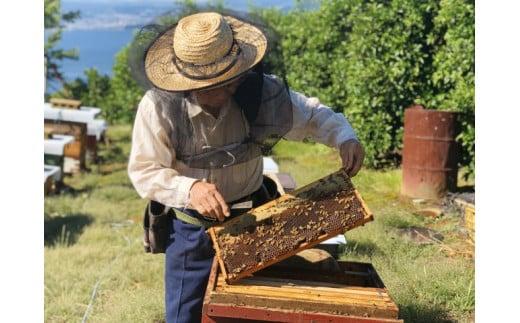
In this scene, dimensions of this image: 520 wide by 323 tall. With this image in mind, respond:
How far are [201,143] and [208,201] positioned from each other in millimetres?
369

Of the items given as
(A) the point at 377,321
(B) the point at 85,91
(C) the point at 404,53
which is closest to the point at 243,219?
(A) the point at 377,321

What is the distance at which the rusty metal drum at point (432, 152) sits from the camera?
20.3 feet

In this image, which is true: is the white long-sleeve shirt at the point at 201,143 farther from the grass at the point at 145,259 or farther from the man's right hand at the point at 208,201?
the grass at the point at 145,259

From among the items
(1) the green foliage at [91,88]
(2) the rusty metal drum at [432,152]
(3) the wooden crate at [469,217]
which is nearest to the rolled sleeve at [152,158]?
(3) the wooden crate at [469,217]

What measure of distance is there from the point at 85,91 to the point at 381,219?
12.0 metres

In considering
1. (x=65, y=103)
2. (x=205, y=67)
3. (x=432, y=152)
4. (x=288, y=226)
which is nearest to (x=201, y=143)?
(x=205, y=67)

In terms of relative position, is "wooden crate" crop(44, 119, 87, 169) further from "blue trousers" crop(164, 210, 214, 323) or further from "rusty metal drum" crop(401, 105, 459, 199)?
"blue trousers" crop(164, 210, 214, 323)

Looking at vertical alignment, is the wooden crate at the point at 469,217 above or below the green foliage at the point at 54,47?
below

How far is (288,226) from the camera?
2.21 m

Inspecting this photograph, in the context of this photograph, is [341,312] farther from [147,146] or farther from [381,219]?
[381,219]

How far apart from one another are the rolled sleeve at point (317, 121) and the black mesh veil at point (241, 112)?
0.18ft

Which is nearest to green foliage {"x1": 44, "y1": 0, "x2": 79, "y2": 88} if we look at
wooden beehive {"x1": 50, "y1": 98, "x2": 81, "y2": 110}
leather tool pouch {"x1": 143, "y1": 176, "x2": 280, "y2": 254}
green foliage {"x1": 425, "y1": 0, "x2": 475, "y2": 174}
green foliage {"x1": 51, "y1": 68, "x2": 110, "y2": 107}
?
green foliage {"x1": 51, "y1": 68, "x2": 110, "y2": 107}

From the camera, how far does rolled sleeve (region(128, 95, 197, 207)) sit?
2.25 metres

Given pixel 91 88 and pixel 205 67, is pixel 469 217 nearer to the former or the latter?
pixel 205 67
